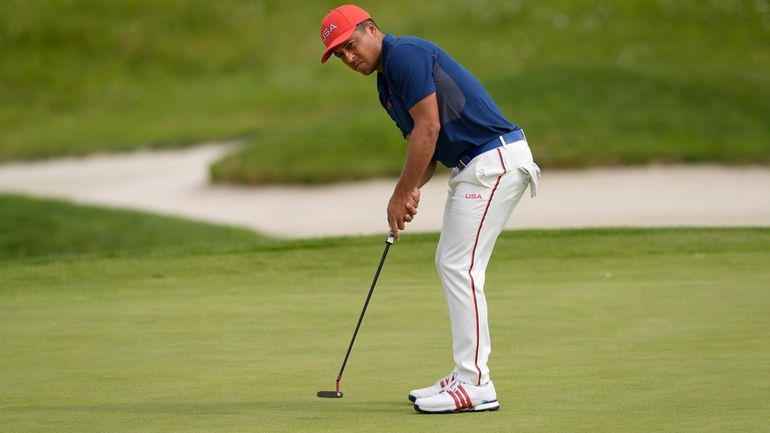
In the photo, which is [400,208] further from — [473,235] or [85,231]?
[85,231]

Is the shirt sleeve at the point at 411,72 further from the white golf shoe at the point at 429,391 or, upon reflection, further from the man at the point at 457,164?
the white golf shoe at the point at 429,391

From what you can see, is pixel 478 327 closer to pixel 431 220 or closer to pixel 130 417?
pixel 130 417

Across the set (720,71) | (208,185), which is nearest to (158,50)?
(208,185)

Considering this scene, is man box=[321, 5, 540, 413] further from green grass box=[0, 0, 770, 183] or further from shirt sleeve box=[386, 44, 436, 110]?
green grass box=[0, 0, 770, 183]

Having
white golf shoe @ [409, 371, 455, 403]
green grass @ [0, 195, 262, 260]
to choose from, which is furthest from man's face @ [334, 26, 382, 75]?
green grass @ [0, 195, 262, 260]

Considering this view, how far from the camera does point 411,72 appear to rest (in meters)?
5.73

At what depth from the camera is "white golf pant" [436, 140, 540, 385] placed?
5.96 meters

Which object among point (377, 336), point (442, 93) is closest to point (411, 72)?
point (442, 93)

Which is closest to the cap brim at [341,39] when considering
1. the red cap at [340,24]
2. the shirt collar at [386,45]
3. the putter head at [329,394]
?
the red cap at [340,24]

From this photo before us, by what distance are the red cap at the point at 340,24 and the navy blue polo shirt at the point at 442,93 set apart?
146 millimetres

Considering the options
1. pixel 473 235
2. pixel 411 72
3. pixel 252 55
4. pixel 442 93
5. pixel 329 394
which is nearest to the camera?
pixel 411 72

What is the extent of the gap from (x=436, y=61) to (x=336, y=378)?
64.1 inches

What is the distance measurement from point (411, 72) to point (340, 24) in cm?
38

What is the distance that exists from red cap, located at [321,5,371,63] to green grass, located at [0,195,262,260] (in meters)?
11.9
